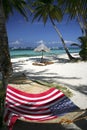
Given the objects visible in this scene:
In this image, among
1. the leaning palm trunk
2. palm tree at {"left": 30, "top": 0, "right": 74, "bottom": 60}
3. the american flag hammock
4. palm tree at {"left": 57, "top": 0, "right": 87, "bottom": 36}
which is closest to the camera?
palm tree at {"left": 57, "top": 0, "right": 87, "bottom": 36}

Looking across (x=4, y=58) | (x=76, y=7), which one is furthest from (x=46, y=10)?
(x=76, y=7)

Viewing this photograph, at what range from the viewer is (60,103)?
553 cm

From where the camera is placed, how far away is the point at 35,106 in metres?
5.42

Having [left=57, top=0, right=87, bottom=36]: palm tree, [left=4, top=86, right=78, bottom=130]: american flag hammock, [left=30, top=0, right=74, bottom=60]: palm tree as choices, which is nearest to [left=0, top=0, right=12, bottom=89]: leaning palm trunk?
[left=4, top=86, right=78, bottom=130]: american flag hammock

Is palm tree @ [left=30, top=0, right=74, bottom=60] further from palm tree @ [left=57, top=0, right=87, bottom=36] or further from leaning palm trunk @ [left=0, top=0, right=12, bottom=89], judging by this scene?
palm tree @ [left=57, top=0, right=87, bottom=36]

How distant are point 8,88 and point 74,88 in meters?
3.69

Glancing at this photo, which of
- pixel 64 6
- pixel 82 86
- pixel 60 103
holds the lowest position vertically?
pixel 82 86

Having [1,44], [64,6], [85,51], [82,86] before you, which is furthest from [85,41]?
[64,6]

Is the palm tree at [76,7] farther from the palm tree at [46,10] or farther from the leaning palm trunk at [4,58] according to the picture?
the palm tree at [46,10]

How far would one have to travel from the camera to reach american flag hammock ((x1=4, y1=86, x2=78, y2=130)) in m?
4.71

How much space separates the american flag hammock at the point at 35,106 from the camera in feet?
15.5

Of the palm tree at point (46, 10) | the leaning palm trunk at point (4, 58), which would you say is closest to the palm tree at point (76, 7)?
the leaning palm trunk at point (4, 58)

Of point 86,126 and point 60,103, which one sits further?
point 60,103

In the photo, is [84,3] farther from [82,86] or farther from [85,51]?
[85,51]
